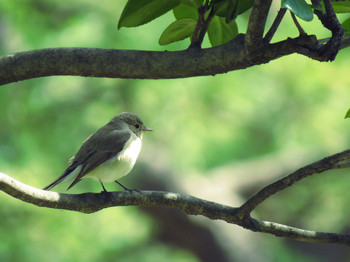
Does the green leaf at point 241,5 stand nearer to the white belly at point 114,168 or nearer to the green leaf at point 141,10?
the green leaf at point 141,10

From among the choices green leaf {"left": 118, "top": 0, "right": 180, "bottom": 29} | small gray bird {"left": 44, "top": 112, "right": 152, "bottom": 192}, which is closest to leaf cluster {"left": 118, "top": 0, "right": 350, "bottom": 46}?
green leaf {"left": 118, "top": 0, "right": 180, "bottom": 29}

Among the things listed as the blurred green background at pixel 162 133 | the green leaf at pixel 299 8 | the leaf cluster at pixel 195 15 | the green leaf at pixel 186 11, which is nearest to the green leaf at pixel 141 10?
the leaf cluster at pixel 195 15

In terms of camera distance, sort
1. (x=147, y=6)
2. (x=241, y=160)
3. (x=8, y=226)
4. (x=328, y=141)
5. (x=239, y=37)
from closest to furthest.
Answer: (x=239, y=37)
(x=147, y=6)
(x=8, y=226)
(x=328, y=141)
(x=241, y=160)

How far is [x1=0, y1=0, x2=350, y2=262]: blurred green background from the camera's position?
614 centimetres

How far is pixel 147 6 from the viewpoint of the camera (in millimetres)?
1660

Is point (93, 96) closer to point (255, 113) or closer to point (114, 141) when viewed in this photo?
point (255, 113)

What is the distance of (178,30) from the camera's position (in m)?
1.80

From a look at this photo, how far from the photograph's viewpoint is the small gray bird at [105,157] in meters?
2.89

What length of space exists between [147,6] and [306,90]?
5.37m

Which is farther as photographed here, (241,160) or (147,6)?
(241,160)

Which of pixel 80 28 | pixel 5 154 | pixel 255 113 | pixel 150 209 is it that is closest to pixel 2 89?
pixel 5 154

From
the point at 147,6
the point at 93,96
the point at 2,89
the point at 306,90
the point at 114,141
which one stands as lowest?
the point at 147,6

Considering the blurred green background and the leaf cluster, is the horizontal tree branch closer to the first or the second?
the leaf cluster

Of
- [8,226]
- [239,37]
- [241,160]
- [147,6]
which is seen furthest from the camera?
[241,160]
